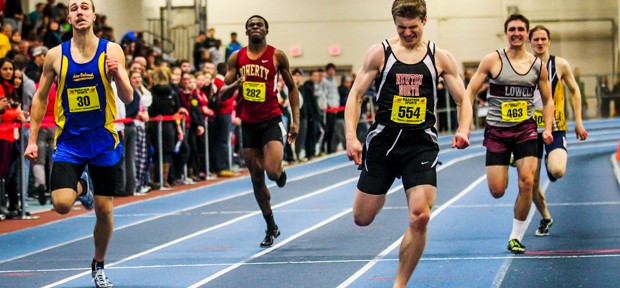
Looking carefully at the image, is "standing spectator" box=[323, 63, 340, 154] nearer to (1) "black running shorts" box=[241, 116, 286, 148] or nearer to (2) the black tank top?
(1) "black running shorts" box=[241, 116, 286, 148]

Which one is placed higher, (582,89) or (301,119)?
(301,119)

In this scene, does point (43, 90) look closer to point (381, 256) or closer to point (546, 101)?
point (381, 256)

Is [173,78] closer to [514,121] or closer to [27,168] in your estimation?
[27,168]

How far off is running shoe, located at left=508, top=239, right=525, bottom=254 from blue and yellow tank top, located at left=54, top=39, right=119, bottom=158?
376cm

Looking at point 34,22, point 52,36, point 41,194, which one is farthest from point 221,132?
point 41,194

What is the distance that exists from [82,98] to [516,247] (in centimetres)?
406

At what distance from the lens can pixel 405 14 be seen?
811 centimetres

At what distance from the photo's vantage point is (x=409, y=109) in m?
8.28

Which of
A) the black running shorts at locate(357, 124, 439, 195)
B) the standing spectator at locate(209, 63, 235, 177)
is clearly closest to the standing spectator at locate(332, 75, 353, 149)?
the standing spectator at locate(209, 63, 235, 177)

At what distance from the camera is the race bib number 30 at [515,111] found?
A: 1125cm

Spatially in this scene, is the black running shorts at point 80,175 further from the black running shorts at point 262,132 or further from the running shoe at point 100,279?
the black running shorts at point 262,132

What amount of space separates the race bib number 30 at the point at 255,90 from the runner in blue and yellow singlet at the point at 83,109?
2.88 meters

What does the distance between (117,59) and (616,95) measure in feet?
109

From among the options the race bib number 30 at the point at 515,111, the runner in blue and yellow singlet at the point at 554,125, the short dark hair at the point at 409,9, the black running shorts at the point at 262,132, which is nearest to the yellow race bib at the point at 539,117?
the runner in blue and yellow singlet at the point at 554,125
